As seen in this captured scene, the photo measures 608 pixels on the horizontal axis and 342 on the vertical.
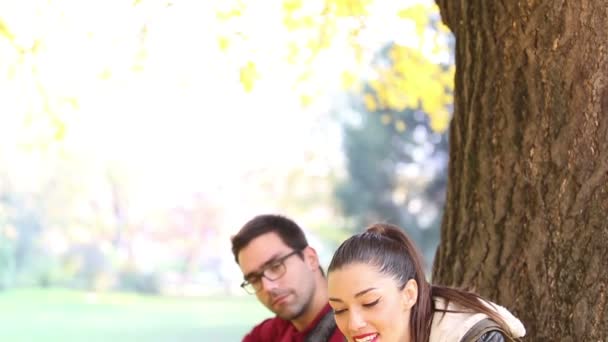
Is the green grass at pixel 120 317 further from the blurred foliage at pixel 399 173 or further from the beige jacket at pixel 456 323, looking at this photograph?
the beige jacket at pixel 456 323

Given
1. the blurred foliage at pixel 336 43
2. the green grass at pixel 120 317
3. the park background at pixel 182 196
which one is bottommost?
the green grass at pixel 120 317

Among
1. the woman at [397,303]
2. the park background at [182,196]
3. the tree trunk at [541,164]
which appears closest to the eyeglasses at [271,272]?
the tree trunk at [541,164]

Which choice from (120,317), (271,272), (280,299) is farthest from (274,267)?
(120,317)

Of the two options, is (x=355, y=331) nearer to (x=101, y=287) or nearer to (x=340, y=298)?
(x=340, y=298)

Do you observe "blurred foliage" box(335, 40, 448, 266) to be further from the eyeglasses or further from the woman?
the woman

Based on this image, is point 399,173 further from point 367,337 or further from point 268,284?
point 367,337

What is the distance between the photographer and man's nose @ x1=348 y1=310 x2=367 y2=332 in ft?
9.39

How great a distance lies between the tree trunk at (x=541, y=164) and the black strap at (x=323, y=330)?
52 centimetres

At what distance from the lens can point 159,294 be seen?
Answer: 24.8 m

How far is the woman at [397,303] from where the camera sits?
2.88 meters

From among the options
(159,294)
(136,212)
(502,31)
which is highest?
(502,31)

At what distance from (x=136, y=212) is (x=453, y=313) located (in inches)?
930

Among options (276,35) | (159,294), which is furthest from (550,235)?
(159,294)

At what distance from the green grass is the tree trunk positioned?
565 inches
